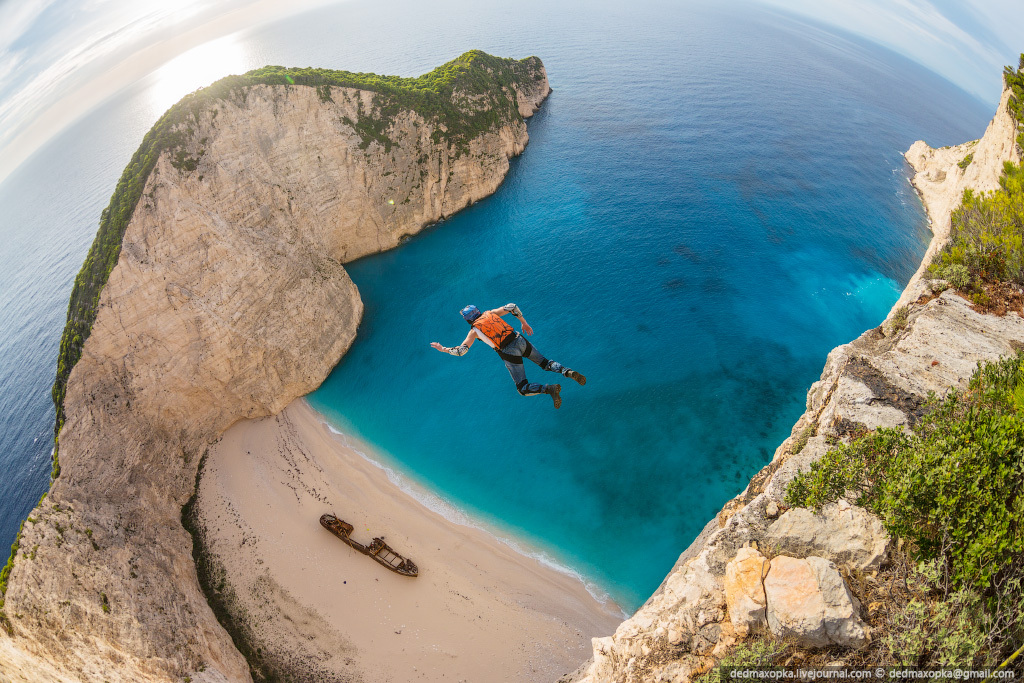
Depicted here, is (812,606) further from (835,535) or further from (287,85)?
(287,85)

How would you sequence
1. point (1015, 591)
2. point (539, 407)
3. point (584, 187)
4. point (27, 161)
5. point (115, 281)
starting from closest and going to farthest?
point (1015, 591) < point (115, 281) < point (539, 407) < point (584, 187) < point (27, 161)

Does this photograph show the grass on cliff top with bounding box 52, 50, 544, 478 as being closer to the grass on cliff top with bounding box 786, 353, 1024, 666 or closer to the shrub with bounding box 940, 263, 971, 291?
the grass on cliff top with bounding box 786, 353, 1024, 666

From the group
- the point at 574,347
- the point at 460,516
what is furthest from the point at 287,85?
the point at 460,516

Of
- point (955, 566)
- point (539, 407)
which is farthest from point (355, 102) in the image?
point (955, 566)

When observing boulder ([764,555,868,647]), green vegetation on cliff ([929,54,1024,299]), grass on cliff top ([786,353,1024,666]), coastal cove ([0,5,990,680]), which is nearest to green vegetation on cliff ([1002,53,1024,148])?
green vegetation on cliff ([929,54,1024,299])

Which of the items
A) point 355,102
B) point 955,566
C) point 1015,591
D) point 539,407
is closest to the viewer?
point 1015,591

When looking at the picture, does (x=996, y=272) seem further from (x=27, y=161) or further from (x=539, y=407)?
(x=27, y=161)
